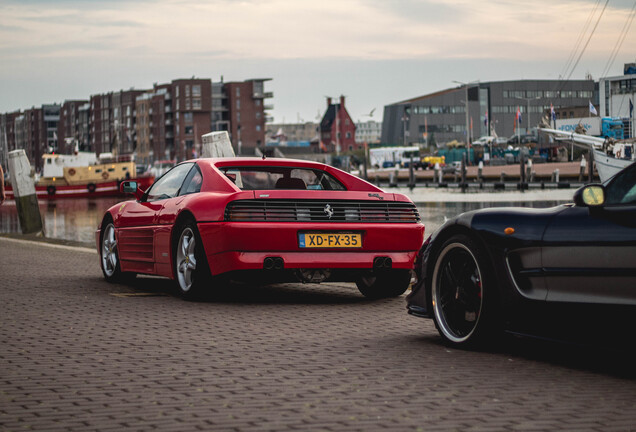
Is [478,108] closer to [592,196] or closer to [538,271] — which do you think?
[538,271]

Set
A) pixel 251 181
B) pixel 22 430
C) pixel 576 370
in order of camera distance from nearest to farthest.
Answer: pixel 22 430
pixel 576 370
pixel 251 181

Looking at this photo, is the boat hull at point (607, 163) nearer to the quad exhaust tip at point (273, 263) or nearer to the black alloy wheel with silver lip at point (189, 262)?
the black alloy wheel with silver lip at point (189, 262)

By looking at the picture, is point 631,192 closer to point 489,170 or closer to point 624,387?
point 624,387

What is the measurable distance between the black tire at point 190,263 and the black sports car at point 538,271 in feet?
8.92

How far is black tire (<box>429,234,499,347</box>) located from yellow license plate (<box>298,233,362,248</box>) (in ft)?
7.55

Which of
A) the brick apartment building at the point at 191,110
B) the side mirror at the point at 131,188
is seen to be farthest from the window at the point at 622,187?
the brick apartment building at the point at 191,110

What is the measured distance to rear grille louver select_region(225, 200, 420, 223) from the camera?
8.63m

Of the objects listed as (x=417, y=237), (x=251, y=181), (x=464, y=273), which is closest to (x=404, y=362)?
(x=464, y=273)

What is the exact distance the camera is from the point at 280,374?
540 cm

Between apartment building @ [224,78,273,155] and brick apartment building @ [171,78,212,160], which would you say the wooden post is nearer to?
brick apartment building @ [171,78,212,160]

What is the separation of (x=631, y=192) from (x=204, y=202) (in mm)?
4602

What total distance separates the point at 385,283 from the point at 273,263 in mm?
1402

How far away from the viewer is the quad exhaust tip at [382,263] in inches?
348

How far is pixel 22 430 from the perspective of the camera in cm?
415
